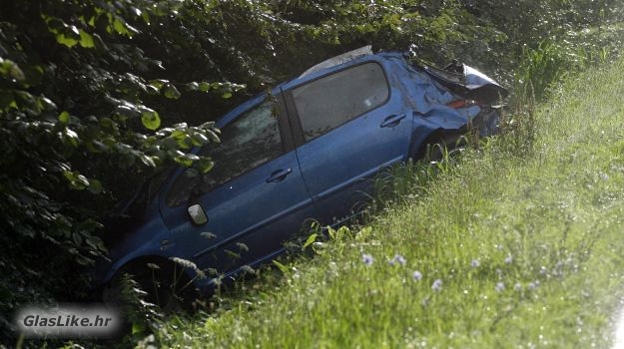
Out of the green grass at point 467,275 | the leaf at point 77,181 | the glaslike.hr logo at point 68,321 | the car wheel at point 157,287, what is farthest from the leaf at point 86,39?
the car wheel at point 157,287

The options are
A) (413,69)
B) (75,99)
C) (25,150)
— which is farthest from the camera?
(413,69)

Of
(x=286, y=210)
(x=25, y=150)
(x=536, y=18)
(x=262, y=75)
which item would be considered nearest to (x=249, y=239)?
(x=286, y=210)

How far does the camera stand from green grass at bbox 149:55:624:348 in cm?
498

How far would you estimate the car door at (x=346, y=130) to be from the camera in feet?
28.9

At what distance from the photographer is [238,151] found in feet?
29.3

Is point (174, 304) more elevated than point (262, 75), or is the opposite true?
point (262, 75)

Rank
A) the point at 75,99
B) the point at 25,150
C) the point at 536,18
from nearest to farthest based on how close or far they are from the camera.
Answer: the point at 25,150, the point at 75,99, the point at 536,18

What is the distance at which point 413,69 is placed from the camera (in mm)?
9422

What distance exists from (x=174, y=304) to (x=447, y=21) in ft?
16.3

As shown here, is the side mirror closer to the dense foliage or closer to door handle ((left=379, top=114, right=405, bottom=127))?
the dense foliage

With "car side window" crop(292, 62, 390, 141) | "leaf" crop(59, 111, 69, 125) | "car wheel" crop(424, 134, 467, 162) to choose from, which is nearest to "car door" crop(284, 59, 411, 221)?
"car side window" crop(292, 62, 390, 141)

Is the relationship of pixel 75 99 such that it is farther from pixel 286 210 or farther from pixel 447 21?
pixel 447 21

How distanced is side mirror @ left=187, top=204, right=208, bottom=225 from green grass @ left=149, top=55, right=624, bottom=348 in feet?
4.52

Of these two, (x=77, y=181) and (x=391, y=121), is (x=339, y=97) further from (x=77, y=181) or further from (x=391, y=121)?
(x=77, y=181)
